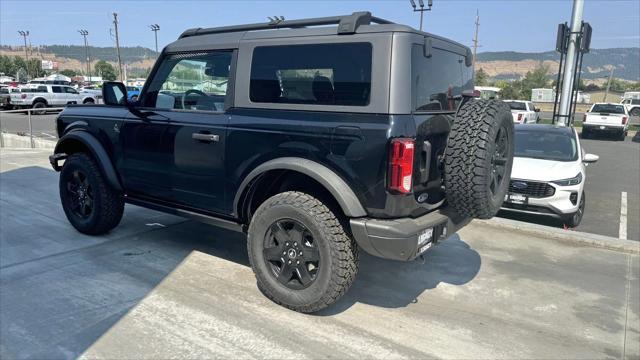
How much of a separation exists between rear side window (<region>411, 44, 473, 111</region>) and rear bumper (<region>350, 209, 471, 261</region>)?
0.78 meters

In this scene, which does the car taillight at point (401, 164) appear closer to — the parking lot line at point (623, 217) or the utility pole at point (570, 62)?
the parking lot line at point (623, 217)

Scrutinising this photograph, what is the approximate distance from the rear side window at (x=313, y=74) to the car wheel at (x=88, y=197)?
2119 mm

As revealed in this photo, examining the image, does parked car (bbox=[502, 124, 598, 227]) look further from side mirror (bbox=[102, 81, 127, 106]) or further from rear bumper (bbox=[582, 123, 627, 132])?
rear bumper (bbox=[582, 123, 627, 132])

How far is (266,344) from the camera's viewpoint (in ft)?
9.84

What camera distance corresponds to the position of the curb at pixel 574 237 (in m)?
5.12

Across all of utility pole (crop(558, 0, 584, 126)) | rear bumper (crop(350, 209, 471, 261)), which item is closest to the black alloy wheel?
rear bumper (crop(350, 209, 471, 261))

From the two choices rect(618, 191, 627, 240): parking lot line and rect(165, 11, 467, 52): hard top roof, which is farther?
rect(618, 191, 627, 240): parking lot line

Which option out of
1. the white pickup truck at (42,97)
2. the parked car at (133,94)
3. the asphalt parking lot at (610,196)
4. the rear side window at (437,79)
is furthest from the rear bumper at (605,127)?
the white pickup truck at (42,97)

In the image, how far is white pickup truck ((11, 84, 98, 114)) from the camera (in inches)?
1158

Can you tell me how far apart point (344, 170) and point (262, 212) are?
764 mm

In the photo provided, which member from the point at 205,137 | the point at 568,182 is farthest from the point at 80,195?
the point at 568,182

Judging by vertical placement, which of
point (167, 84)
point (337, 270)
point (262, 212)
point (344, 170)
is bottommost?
point (337, 270)

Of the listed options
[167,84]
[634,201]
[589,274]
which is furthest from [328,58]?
[634,201]

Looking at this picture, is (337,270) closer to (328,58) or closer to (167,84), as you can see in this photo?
(328,58)
